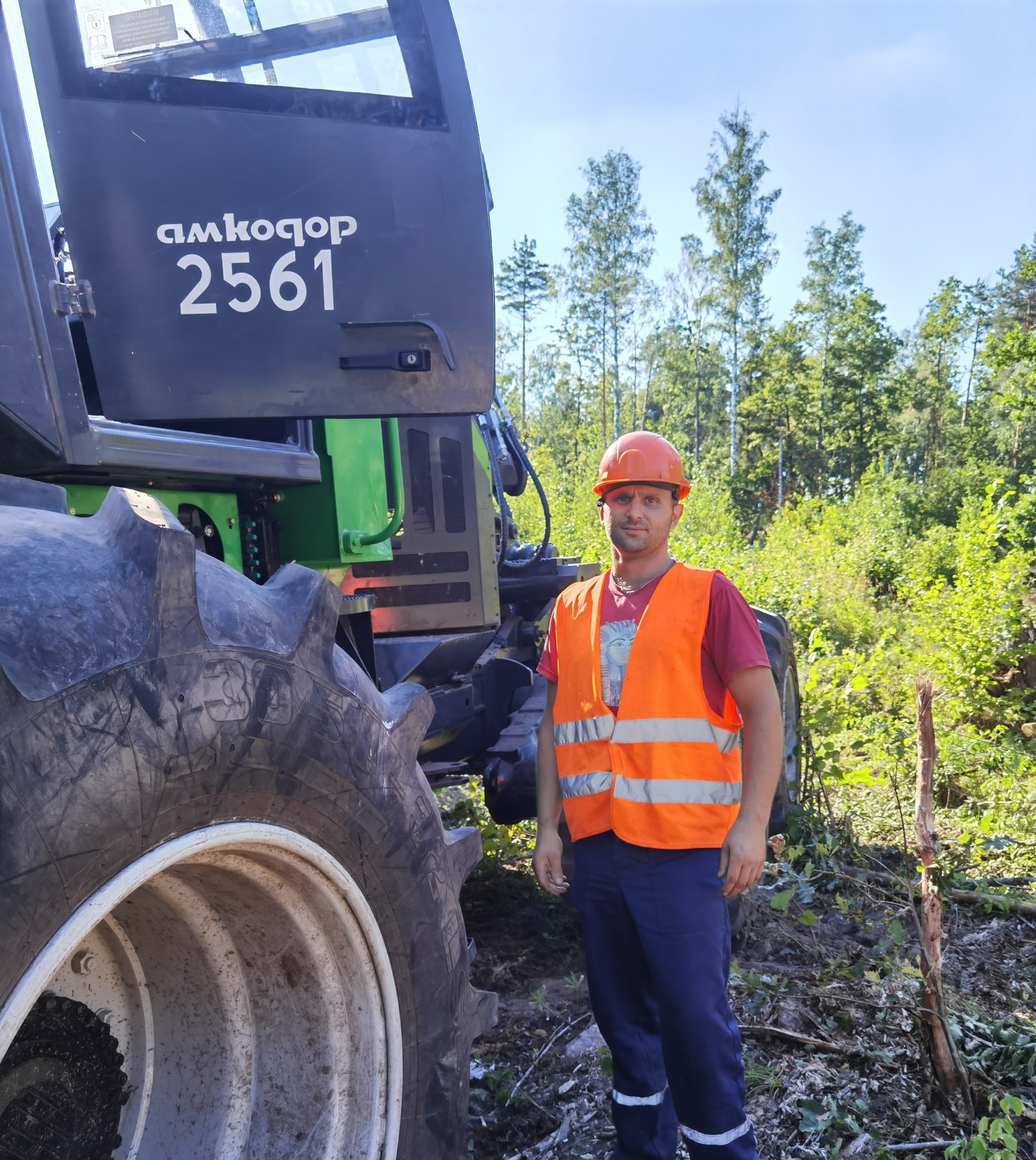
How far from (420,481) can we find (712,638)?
2349 mm

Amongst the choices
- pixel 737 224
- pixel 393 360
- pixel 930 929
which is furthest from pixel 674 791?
pixel 737 224

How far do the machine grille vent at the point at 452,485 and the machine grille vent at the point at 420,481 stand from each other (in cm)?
6

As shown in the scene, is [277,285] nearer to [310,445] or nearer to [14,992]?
[310,445]

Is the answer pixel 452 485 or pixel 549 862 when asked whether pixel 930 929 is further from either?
pixel 452 485

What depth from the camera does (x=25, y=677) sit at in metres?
1.29

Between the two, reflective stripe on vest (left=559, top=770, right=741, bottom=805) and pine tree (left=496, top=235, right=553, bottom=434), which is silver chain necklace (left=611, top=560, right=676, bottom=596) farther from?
pine tree (left=496, top=235, right=553, bottom=434)

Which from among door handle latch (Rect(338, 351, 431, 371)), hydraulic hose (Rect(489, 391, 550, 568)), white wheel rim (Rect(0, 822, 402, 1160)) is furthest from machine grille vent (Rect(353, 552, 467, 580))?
white wheel rim (Rect(0, 822, 402, 1160))

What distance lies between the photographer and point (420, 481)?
15.2ft

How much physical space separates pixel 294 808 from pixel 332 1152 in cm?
70

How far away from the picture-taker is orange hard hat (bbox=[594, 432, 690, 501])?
2.66m

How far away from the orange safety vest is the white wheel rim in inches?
31.6

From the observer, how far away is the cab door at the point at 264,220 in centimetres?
222

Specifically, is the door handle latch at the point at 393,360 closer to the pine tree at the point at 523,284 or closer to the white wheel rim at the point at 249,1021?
the white wheel rim at the point at 249,1021

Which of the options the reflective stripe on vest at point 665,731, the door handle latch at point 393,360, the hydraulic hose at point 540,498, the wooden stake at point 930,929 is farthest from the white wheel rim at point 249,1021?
the hydraulic hose at point 540,498
